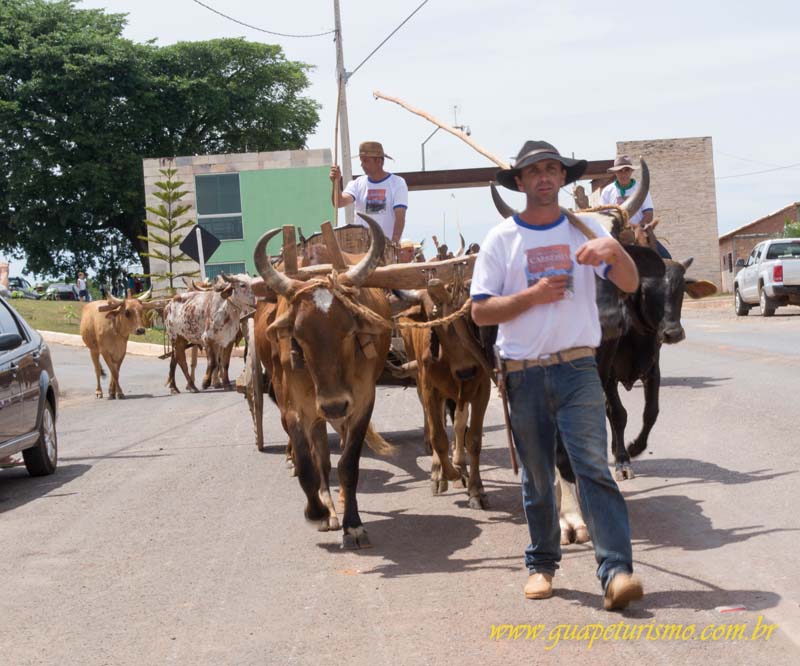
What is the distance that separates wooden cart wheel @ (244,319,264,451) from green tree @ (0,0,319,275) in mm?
43291

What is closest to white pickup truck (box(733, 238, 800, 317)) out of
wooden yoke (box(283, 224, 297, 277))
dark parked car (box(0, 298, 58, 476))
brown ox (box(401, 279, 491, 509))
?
dark parked car (box(0, 298, 58, 476))

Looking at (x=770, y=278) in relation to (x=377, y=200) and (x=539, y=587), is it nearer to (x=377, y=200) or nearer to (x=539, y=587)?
(x=377, y=200)

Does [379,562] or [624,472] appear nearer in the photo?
[379,562]

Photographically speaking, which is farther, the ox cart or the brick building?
the brick building

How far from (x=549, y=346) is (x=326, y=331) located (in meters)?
2.00

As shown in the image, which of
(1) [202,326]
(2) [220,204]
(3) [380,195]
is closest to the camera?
(3) [380,195]

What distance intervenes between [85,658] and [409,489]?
4594mm

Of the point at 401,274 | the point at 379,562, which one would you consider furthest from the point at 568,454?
the point at 401,274

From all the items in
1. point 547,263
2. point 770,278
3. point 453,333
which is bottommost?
point 453,333

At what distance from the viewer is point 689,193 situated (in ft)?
180

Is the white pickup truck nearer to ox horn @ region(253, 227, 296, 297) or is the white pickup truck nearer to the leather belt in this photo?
ox horn @ region(253, 227, 296, 297)

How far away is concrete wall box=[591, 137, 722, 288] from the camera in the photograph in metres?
54.7

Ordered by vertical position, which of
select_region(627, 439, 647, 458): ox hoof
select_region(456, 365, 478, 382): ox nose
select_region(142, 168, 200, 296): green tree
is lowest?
select_region(627, 439, 647, 458): ox hoof

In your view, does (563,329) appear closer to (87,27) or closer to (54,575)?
(54,575)
